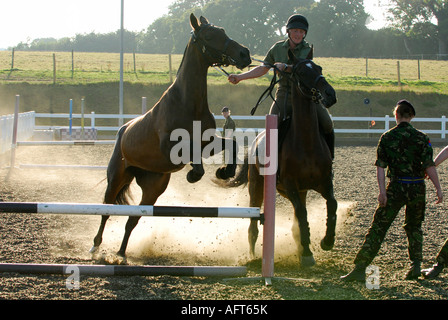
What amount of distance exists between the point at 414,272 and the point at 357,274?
21.9 inches

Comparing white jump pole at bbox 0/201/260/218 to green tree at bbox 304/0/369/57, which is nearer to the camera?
white jump pole at bbox 0/201/260/218

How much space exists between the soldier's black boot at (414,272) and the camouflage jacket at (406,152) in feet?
2.82

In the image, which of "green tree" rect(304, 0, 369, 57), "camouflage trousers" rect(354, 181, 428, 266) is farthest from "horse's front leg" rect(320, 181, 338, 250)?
"green tree" rect(304, 0, 369, 57)

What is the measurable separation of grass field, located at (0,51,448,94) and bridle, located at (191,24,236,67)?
2632 centimetres

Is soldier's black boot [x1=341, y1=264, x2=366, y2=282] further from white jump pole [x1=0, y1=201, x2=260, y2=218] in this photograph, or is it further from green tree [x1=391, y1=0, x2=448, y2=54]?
green tree [x1=391, y1=0, x2=448, y2=54]

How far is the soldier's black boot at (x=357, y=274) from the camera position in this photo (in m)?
5.32

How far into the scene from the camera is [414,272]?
5363 millimetres

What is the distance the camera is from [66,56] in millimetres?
50406

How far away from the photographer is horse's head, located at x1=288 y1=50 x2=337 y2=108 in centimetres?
551

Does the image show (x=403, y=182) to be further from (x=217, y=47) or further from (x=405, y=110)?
(x=217, y=47)

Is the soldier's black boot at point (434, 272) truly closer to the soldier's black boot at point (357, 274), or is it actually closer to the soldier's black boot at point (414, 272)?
the soldier's black boot at point (414, 272)

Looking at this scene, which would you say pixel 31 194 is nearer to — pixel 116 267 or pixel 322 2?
pixel 116 267

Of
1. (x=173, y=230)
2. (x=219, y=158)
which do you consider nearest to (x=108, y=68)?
(x=219, y=158)
